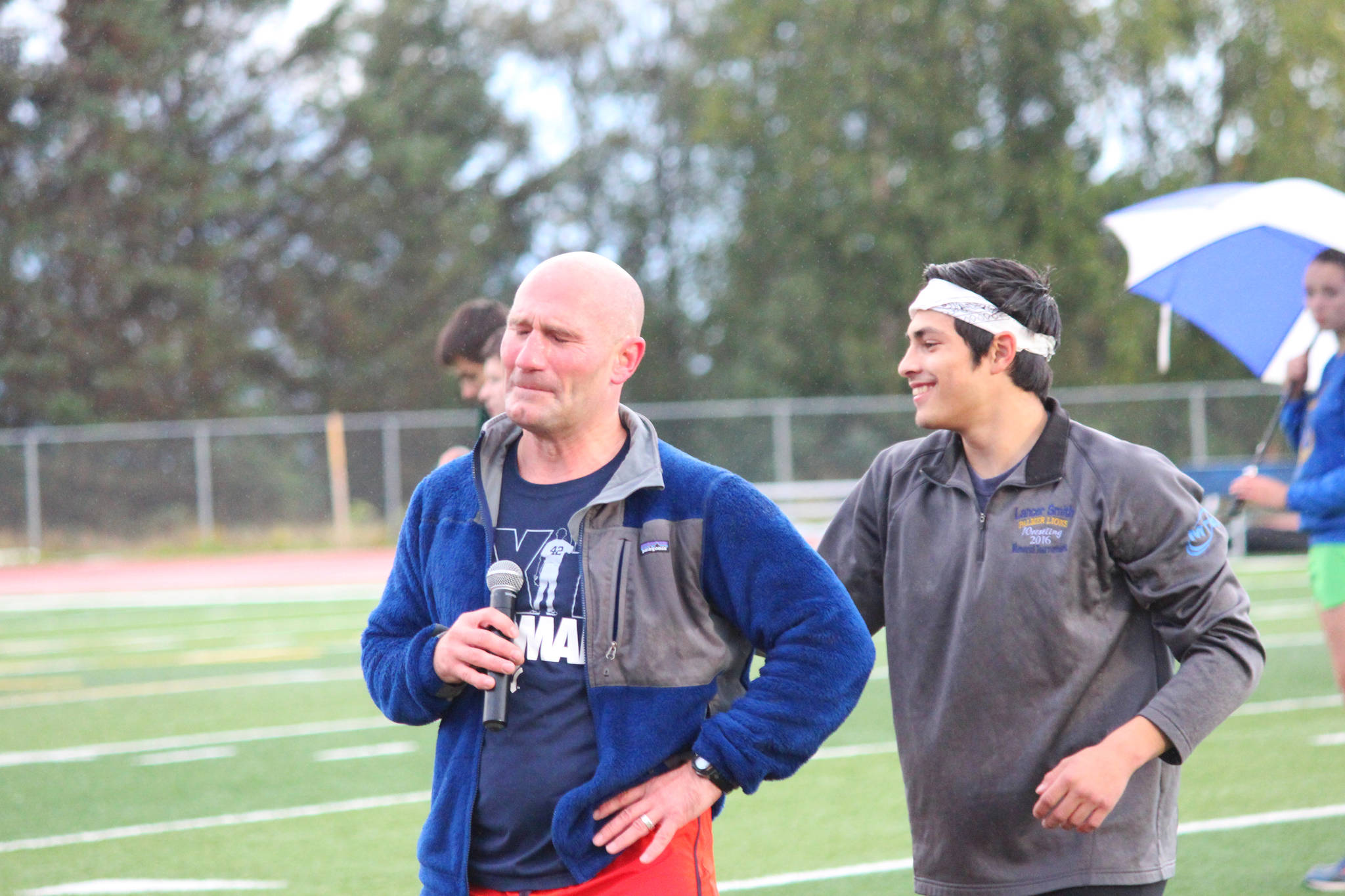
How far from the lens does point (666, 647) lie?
275cm

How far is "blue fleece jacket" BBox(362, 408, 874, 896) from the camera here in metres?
2.70

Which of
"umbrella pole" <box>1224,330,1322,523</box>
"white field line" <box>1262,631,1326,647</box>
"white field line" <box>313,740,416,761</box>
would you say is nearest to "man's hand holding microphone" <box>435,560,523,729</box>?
"umbrella pole" <box>1224,330,1322,523</box>

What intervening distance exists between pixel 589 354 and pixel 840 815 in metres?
4.66

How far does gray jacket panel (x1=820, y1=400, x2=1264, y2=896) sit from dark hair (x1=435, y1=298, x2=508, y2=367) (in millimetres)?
2932

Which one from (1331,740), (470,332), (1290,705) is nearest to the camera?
(470,332)

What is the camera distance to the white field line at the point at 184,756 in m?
8.66

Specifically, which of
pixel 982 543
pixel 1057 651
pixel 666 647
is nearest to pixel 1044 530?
pixel 982 543

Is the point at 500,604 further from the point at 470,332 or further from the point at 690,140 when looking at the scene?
the point at 690,140

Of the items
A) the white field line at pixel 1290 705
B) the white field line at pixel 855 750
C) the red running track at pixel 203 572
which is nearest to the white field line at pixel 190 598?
the red running track at pixel 203 572

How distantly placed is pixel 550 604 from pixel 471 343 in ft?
10.4

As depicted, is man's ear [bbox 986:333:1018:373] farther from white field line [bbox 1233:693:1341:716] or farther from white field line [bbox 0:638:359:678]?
white field line [bbox 0:638:359:678]

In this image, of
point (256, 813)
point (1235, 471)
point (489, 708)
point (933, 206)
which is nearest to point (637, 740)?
point (489, 708)

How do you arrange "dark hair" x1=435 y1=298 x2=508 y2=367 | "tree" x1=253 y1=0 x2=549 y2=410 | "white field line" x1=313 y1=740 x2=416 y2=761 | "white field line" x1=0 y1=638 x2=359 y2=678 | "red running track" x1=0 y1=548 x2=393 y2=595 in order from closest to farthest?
"dark hair" x1=435 y1=298 x2=508 y2=367 → "white field line" x1=313 y1=740 x2=416 y2=761 → "white field line" x1=0 y1=638 x2=359 y2=678 → "red running track" x1=0 y1=548 x2=393 y2=595 → "tree" x1=253 y1=0 x2=549 y2=410

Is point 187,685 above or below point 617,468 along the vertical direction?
below
